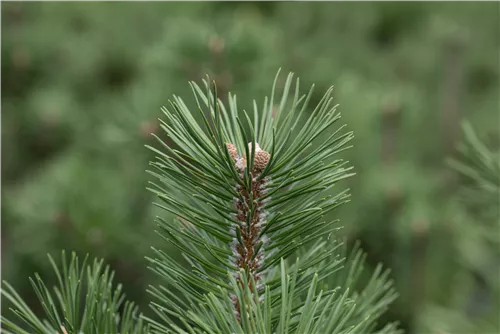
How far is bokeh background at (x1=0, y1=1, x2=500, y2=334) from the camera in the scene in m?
0.59

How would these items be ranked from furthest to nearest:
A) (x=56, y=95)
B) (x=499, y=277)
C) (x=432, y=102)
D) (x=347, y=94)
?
(x=432, y=102), (x=56, y=95), (x=347, y=94), (x=499, y=277)

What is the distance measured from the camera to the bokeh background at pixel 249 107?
59 cm

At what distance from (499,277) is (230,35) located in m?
0.37

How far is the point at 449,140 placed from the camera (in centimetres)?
95

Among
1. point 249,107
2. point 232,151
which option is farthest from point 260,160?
point 249,107

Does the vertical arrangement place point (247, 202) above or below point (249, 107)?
below

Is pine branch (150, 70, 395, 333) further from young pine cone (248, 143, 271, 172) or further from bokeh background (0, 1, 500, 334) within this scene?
bokeh background (0, 1, 500, 334)

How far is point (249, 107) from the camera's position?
0.54 meters

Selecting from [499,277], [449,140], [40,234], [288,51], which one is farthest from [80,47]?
[499,277]

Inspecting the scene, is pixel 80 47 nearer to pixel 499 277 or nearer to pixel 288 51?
pixel 288 51

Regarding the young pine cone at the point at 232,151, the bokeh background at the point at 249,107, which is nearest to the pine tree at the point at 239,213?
the young pine cone at the point at 232,151

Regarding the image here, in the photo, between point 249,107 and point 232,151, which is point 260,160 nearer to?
point 232,151

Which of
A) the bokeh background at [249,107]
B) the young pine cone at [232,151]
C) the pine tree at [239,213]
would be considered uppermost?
the bokeh background at [249,107]

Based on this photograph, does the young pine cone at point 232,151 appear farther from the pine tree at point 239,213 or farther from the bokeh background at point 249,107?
the bokeh background at point 249,107
